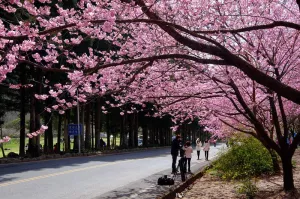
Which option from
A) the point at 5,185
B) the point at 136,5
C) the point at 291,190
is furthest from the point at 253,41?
the point at 5,185

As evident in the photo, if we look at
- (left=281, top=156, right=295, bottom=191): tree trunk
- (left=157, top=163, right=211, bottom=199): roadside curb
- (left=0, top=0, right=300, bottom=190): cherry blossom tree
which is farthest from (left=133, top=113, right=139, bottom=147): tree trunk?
(left=281, top=156, right=295, bottom=191): tree trunk

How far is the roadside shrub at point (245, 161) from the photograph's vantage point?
15.0 metres

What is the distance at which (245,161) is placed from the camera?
15.8 metres

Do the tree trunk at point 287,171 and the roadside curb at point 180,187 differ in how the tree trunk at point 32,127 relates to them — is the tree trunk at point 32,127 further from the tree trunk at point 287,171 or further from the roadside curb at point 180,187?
the tree trunk at point 287,171

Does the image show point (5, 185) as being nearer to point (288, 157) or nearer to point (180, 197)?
point (180, 197)

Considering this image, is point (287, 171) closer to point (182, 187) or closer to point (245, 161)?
point (182, 187)

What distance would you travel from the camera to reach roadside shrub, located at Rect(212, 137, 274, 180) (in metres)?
15.0

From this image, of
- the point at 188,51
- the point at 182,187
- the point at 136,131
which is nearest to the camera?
the point at 188,51

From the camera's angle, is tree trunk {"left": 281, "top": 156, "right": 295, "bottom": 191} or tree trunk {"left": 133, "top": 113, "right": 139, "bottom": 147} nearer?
tree trunk {"left": 281, "top": 156, "right": 295, "bottom": 191}

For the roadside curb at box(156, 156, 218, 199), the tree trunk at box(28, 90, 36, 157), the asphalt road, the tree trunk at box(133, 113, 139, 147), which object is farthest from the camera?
the tree trunk at box(133, 113, 139, 147)

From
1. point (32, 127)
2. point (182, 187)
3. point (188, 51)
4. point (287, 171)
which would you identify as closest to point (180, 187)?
point (182, 187)

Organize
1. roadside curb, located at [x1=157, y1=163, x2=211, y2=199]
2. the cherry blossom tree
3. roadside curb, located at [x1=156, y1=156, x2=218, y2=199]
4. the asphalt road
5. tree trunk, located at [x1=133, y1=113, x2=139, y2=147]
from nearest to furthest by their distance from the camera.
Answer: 1. the cherry blossom tree
2. roadside curb, located at [x1=156, y1=156, x2=218, y2=199]
3. roadside curb, located at [x1=157, y1=163, x2=211, y2=199]
4. the asphalt road
5. tree trunk, located at [x1=133, y1=113, x2=139, y2=147]

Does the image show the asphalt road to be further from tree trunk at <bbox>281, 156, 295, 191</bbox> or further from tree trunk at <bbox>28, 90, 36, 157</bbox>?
tree trunk at <bbox>28, 90, 36, 157</bbox>

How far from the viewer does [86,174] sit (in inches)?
624
